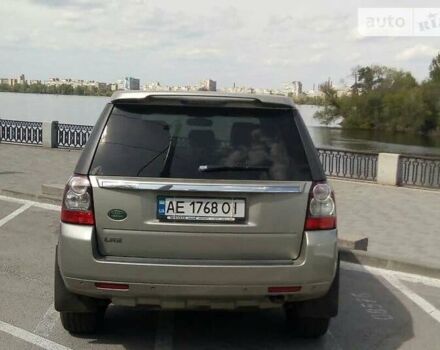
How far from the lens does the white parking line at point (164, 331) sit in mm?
3775

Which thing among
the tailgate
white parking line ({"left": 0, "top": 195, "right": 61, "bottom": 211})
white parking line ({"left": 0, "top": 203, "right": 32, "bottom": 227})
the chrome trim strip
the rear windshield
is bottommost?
white parking line ({"left": 0, "top": 203, "right": 32, "bottom": 227})

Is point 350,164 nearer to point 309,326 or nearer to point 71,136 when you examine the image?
point 71,136

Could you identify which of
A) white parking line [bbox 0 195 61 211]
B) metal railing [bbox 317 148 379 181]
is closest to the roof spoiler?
white parking line [bbox 0 195 61 211]

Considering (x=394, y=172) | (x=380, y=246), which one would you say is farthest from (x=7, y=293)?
(x=394, y=172)

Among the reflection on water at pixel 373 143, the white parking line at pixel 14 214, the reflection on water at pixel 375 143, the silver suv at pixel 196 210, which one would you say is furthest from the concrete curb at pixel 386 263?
the reflection on water at pixel 375 143

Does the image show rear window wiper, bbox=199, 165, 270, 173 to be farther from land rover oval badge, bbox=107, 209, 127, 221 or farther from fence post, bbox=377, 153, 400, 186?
fence post, bbox=377, 153, 400, 186

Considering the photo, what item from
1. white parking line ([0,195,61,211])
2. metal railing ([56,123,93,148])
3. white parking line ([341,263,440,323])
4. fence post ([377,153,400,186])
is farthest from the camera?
metal railing ([56,123,93,148])

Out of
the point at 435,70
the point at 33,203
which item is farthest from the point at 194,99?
the point at 435,70

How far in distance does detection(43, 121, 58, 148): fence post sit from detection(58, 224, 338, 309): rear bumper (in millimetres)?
18498

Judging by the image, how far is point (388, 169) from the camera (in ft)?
46.8

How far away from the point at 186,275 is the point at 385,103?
8823cm

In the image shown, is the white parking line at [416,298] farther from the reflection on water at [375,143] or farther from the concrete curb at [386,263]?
the reflection on water at [375,143]

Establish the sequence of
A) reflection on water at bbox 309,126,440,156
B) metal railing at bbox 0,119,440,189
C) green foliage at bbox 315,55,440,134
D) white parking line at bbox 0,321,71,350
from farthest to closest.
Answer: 1. green foliage at bbox 315,55,440,134
2. reflection on water at bbox 309,126,440,156
3. metal railing at bbox 0,119,440,189
4. white parking line at bbox 0,321,71,350

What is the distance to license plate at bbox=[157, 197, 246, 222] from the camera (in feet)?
10.8
